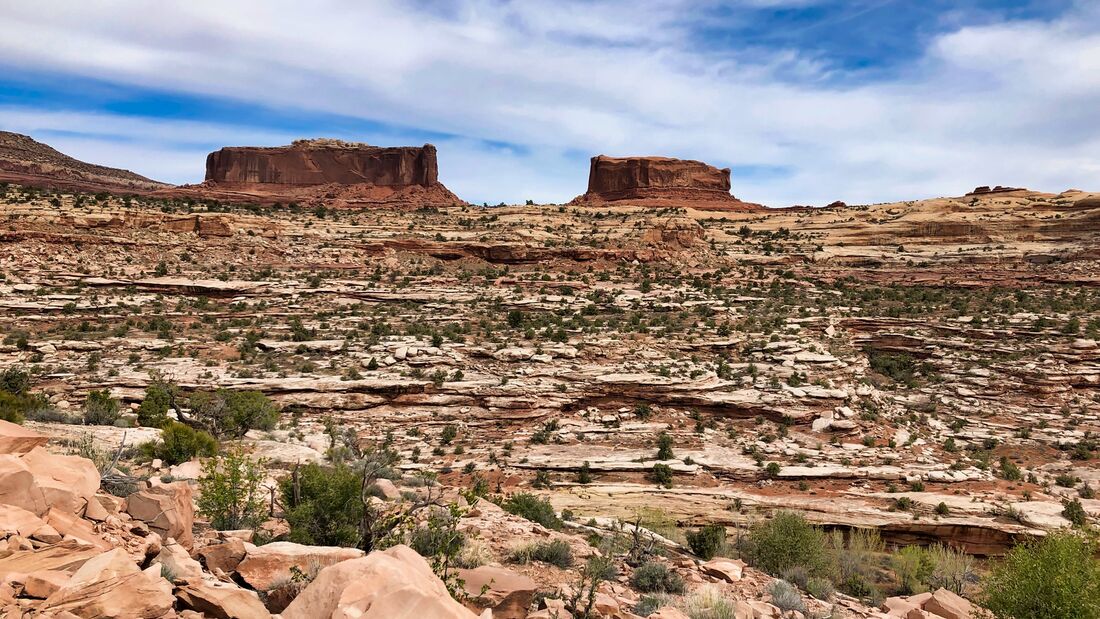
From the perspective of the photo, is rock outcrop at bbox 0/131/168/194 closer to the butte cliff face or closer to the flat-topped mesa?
the butte cliff face

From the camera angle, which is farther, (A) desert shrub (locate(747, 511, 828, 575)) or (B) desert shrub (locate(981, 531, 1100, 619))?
(A) desert shrub (locate(747, 511, 828, 575))

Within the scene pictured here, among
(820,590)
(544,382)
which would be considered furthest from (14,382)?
(820,590)

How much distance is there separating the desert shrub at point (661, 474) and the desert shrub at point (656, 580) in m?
8.15

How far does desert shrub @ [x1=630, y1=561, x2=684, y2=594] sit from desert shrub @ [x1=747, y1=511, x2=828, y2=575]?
9.28 ft

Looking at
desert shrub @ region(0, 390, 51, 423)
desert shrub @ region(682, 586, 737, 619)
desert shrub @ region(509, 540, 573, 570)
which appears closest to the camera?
desert shrub @ region(682, 586, 737, 619)

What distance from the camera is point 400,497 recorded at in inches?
365

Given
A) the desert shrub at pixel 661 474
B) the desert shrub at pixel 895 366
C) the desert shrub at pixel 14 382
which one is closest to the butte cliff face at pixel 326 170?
the desert shrub at pixel 895 366

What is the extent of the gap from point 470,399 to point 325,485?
12454 mm

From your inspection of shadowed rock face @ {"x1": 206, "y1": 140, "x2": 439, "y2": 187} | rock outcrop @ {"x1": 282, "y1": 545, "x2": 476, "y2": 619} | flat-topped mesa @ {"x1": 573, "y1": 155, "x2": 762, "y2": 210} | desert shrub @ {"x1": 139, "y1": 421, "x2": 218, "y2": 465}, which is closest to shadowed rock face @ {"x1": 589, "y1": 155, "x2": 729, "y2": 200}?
flat-topped mesa @ {"x1": 573, "y1": 155, "x2": 762, "y2": 210}

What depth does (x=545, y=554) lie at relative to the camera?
7.35m

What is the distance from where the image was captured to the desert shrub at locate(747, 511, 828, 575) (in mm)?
9344

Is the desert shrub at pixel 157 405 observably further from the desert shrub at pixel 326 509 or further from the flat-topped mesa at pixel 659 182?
the flat-topped mesa at pixel 659 182

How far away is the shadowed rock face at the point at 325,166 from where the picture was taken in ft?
252

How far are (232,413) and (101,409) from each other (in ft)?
9.00
